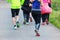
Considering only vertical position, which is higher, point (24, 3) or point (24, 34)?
point (24, 3)

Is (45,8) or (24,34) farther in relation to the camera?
(45,8)

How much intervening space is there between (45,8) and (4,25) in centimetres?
218

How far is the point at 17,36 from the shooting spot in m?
11.7

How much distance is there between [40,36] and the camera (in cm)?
1168

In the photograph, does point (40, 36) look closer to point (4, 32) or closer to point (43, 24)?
point (4, 32)

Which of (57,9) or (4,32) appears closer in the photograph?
(4,32)

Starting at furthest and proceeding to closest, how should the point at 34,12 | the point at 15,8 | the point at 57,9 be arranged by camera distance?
the point at 57,9, the point at 15,8, the point at 34,12

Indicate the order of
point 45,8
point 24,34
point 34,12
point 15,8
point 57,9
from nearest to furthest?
point 34,12 → point 24,34 → point 15,8 → point 45,8 → point 57,9

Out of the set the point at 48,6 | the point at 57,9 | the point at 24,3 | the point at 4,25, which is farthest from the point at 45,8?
the point at 57,9

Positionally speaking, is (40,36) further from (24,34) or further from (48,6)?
(48,6)

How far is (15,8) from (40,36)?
210cm

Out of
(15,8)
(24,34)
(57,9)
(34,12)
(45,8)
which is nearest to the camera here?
(34,12)

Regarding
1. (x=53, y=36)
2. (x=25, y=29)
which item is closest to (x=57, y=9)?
(x=25, y=29)

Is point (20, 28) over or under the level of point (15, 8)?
under
